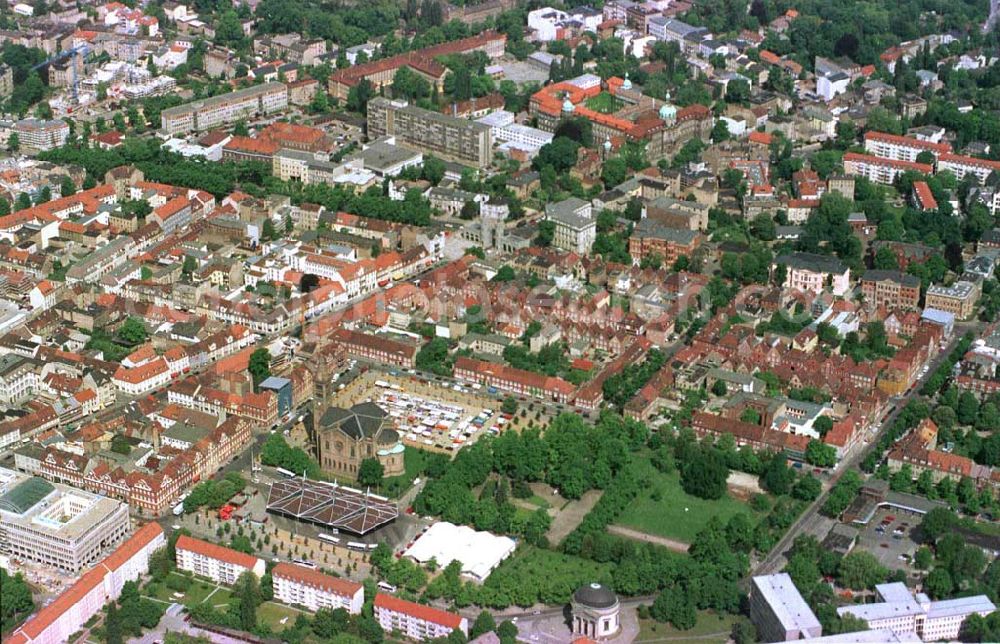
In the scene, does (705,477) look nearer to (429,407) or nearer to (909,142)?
(429,407)

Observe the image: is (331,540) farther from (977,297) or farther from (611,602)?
(977,297)

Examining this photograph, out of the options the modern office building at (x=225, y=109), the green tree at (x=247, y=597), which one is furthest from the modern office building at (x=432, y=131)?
the green tree at (x=247, y=597)

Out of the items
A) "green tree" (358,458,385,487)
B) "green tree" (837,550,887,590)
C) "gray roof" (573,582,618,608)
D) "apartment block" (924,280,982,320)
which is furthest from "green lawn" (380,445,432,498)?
"apartment block" (924,280,982,320)

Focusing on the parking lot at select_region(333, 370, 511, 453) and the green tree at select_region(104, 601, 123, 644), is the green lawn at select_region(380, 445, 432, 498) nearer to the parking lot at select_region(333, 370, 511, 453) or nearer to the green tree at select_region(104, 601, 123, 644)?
the parking lot at select_region(333, 370, 511, 453)

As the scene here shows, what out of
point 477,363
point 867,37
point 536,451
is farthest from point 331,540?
point 867,37

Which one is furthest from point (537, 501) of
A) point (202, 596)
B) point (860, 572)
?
point (202, 596)

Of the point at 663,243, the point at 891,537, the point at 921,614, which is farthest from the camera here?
the point at 663,243
